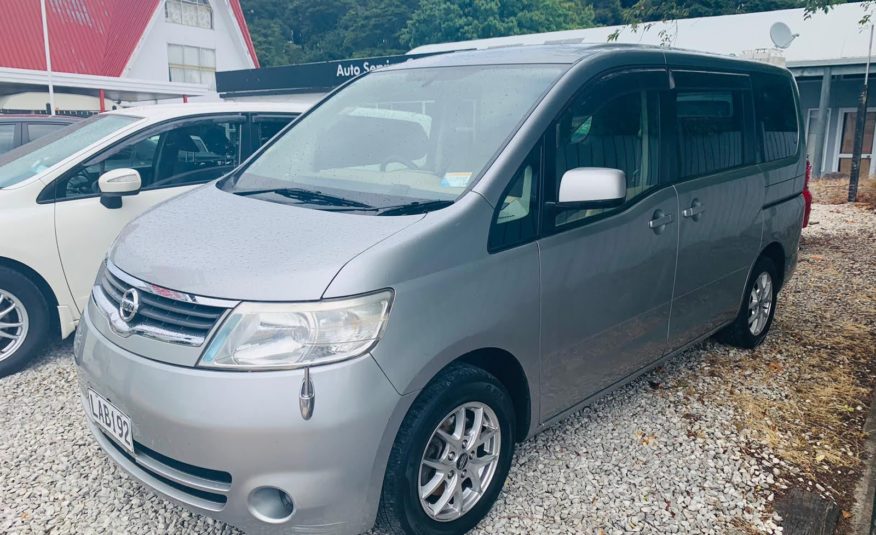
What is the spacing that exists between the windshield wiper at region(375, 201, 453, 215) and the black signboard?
1580 centimetres

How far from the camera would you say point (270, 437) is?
2.24 metres

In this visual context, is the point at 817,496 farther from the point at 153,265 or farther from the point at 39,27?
the point at 39,27

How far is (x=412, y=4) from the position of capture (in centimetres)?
4753

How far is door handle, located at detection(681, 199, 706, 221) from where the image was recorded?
150 inches

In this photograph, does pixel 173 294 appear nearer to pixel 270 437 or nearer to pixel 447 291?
pixel 270 437

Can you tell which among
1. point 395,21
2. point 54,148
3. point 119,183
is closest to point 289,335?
point 119,183

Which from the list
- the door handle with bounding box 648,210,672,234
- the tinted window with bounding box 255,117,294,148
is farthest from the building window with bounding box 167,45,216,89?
the door handle with bounding box 648,210,672,234

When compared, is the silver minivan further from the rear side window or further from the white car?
the white car

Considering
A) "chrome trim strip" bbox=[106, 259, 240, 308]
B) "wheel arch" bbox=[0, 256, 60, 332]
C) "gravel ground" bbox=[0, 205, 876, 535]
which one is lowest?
"gravel ground" bbox=[0, 205, 876, 535]

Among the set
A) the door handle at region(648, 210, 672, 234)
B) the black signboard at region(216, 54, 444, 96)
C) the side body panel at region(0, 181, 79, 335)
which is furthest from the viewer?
the black signboard at region(216, 54, 444, 96)

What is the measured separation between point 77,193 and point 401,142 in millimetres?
2749

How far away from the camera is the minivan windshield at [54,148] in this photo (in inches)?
188

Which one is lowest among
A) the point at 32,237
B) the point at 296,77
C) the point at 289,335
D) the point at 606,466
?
the point at 606,466

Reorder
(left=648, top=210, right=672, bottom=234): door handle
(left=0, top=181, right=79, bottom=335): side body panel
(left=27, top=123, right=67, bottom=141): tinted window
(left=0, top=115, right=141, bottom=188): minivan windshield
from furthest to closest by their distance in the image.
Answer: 1. (left=27, top=123, right=67, bottom=141): tinted window
2. (left=0, top=115, right=141, bottom=188): minivan windshield
3. (left=0, top=181, right=79, bottom=335): side body panel
4. (left=648, top=210, right=672, bottom=234): door handle
